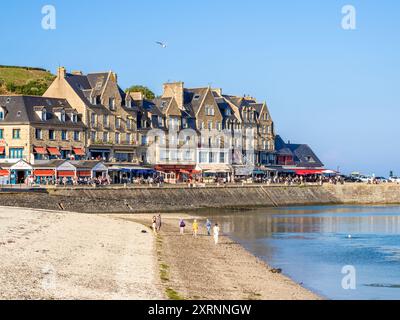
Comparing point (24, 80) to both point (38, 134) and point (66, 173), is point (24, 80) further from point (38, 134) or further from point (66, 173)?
point (66, 173)

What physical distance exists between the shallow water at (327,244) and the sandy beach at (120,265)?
1.81 m

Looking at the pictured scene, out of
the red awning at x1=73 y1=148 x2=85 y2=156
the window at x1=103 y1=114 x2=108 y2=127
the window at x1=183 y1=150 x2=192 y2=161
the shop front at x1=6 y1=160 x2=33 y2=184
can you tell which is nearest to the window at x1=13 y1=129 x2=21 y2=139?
the shop front at x1=6 y1=160 x2=33 y2=184

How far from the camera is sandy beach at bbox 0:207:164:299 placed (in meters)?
29.6

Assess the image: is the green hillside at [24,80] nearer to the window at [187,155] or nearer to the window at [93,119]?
the window at [187,155]

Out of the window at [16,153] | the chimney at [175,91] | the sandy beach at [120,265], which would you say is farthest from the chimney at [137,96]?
the sandy beach at [120,265]

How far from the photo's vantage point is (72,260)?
125 feet

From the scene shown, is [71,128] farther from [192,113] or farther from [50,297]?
[50,297]

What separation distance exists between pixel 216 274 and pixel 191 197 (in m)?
57.1

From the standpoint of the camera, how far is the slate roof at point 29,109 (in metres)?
96.9

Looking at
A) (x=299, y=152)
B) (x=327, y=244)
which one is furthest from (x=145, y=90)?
(x=327, y=244)

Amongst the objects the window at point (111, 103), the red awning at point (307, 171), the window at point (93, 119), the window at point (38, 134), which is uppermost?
the window at point (111, 103)

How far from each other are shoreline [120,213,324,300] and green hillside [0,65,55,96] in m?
99.8

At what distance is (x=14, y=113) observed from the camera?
321 feet
